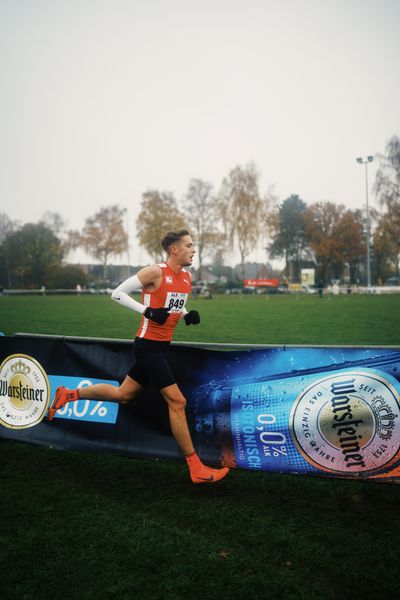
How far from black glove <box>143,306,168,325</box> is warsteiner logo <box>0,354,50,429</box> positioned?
6.32 ft

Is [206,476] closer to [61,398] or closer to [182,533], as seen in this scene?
[182,533]

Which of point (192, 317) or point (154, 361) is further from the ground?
point (192, 317)

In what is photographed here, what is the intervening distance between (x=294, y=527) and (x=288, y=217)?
8933 cm

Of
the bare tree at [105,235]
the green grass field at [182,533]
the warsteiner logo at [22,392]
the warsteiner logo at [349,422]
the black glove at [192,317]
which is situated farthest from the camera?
the bare tree at [105,235]

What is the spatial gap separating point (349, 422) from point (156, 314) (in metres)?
1.80

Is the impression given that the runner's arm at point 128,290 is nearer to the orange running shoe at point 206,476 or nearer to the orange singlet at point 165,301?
the orange singlet at point 165,301

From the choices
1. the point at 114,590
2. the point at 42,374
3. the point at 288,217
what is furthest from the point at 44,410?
the point at 288,217

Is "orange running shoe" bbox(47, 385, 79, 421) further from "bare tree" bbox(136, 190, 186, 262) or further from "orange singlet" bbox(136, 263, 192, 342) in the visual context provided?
"bare tree" bbox(136, 190, 186, 262)

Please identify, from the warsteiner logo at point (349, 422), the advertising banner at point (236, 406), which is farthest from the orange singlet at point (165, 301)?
the warsteiner logo at point (349, 422)

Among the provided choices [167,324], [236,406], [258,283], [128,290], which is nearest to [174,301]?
[167,324]

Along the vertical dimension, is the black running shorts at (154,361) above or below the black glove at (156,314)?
below

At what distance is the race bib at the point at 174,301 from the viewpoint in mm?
4266

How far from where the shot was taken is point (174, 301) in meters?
4.30

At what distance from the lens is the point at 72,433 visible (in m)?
5.11
